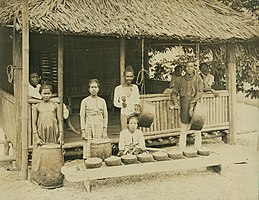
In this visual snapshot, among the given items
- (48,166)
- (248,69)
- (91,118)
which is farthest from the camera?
(248,69)

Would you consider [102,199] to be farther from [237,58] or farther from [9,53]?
[237,58]

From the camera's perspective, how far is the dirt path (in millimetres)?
4562

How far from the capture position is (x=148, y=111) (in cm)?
553

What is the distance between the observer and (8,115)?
5762mm

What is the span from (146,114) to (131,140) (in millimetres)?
506

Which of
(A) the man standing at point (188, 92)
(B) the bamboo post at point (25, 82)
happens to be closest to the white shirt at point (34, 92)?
(B) the bamboo post at point (25, 82)

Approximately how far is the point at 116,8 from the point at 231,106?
8.09ft

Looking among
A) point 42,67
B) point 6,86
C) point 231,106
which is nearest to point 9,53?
point 6,86

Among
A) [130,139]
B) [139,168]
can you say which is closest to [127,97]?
[130,139]

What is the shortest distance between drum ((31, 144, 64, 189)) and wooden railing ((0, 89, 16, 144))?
2.46ft

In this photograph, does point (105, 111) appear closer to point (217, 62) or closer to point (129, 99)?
point (129, 99)

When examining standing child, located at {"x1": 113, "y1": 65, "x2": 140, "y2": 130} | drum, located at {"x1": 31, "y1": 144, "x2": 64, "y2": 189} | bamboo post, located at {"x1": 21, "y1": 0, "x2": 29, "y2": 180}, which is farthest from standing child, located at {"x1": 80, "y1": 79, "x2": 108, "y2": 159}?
bamboo post, located at {"x1": 21, "y1": 0, "x2": 29, "y2": 180}

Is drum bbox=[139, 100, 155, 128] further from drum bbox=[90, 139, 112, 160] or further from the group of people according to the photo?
drum bbox=[90, 139, 112, 160]

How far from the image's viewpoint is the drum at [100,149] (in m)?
4.90
